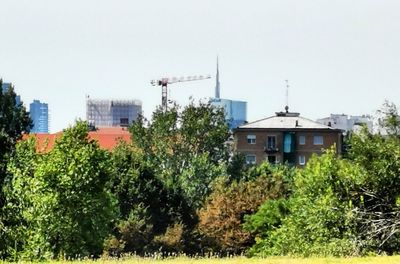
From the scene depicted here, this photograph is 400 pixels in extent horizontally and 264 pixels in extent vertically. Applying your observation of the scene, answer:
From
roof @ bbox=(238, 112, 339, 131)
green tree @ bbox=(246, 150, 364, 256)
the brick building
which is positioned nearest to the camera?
green tree @ bbox=(246, 150, 364, 256)

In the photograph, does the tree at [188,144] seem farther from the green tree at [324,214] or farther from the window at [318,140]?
the window at [318,140]

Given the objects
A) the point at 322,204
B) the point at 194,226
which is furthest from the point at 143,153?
the point at 322,204

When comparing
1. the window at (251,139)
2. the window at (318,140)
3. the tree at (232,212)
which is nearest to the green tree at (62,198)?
the tree at (232,212)

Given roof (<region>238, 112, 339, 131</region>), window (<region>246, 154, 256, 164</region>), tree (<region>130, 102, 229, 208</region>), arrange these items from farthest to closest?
window (<region>246, 154, 256, 164</region>)
roof (<region>238, 112, 339, 131</region>)
tree (<region>130, 102, 229, 208</region>)

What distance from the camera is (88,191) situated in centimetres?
5169

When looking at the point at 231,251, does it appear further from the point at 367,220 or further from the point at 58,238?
the point at 367,220

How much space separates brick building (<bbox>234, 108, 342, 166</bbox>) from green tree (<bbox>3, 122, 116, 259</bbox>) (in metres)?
79.0

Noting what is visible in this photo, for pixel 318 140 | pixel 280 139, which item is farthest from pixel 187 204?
pixel 318 140

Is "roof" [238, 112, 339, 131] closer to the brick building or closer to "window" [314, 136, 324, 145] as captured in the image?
the brick building

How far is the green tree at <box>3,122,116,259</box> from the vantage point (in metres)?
48.2

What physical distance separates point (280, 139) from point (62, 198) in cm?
8394

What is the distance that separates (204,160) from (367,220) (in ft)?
135

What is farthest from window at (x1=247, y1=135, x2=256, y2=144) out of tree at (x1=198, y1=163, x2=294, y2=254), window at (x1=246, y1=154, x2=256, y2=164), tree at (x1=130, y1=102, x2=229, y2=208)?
tree at (x1=198, y1=163, x2=294, y2=254)

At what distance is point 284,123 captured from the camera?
5261 inches
